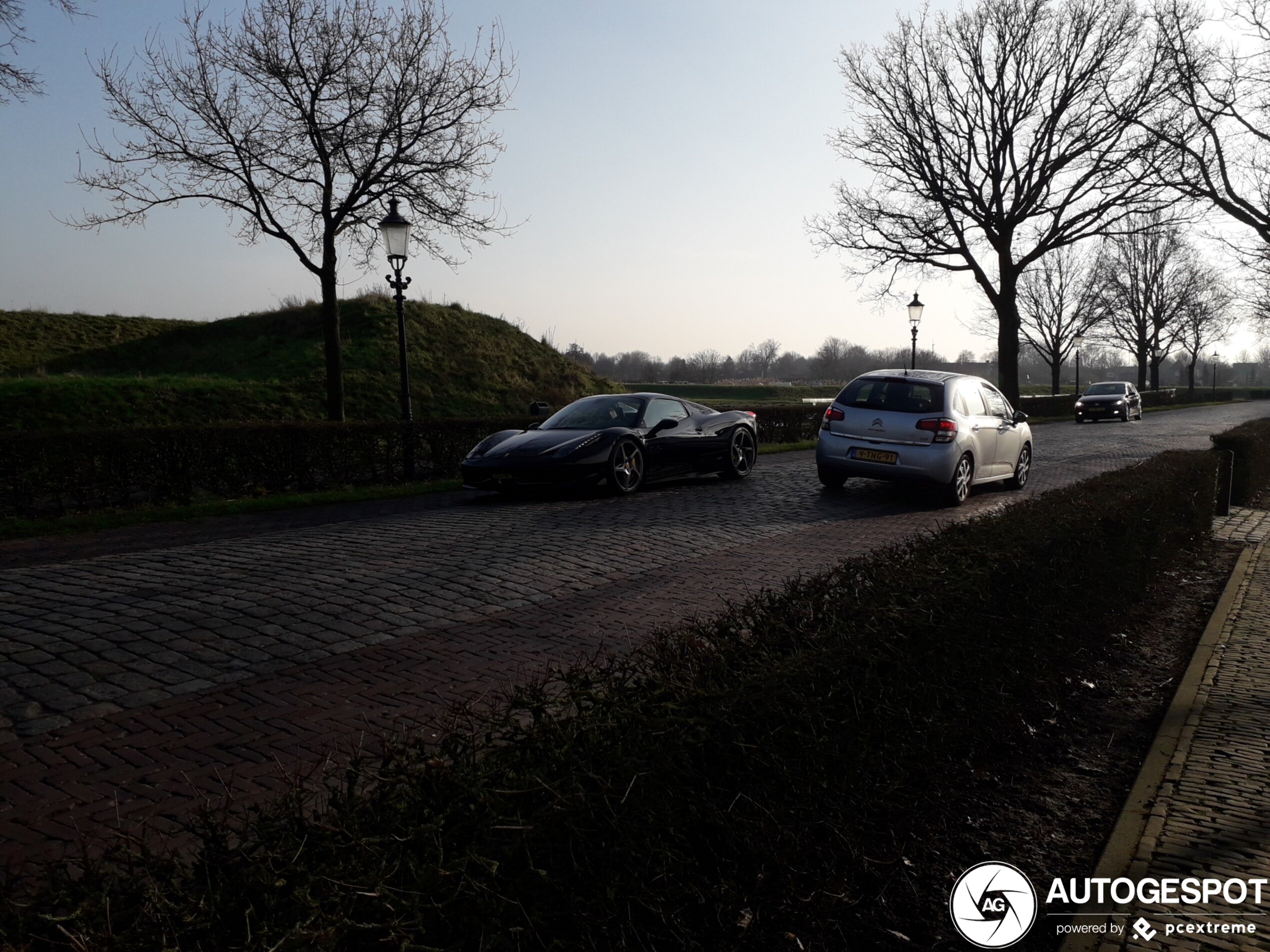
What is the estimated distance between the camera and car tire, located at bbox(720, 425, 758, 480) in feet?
48.1

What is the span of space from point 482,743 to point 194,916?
0.89 metres

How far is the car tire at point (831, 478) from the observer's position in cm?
1298

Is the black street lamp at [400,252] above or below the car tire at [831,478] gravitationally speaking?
above

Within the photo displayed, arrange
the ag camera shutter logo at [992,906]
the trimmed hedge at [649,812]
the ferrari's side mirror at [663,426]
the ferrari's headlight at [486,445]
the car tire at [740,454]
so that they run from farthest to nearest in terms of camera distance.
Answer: the car tire at [740,454], the ferrari's side mirror at [663,426], the ferrari's headlight at [486,445], the ag camera shutter logo at [992,906], the trimmed hedge at [649,812]

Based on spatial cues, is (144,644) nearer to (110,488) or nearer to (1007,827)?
(1007,827)

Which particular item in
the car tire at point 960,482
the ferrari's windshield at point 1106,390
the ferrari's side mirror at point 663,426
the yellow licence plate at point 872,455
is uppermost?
the ferrari's windshield at point 1106,390

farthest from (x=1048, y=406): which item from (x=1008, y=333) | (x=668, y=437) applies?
(x=668, y=437)

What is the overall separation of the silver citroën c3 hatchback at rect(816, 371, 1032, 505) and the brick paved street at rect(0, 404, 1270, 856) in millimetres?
826

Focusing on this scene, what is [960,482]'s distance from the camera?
1228 centimetres

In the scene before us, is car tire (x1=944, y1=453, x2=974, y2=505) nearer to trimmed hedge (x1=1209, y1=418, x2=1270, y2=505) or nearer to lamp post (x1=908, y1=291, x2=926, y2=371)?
trimmed hedge (x1=1209, y1=418, x2=1270, y2=505)

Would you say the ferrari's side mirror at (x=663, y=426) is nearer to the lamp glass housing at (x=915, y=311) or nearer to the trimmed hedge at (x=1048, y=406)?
the lamp glass housing at (x=915, y=311)

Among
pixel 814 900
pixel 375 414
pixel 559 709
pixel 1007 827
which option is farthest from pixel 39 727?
pixel 375 414

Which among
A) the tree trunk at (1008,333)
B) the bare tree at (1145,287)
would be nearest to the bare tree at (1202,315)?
the bare tree at (1145,287)

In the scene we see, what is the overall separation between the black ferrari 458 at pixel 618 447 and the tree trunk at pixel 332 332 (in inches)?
308
